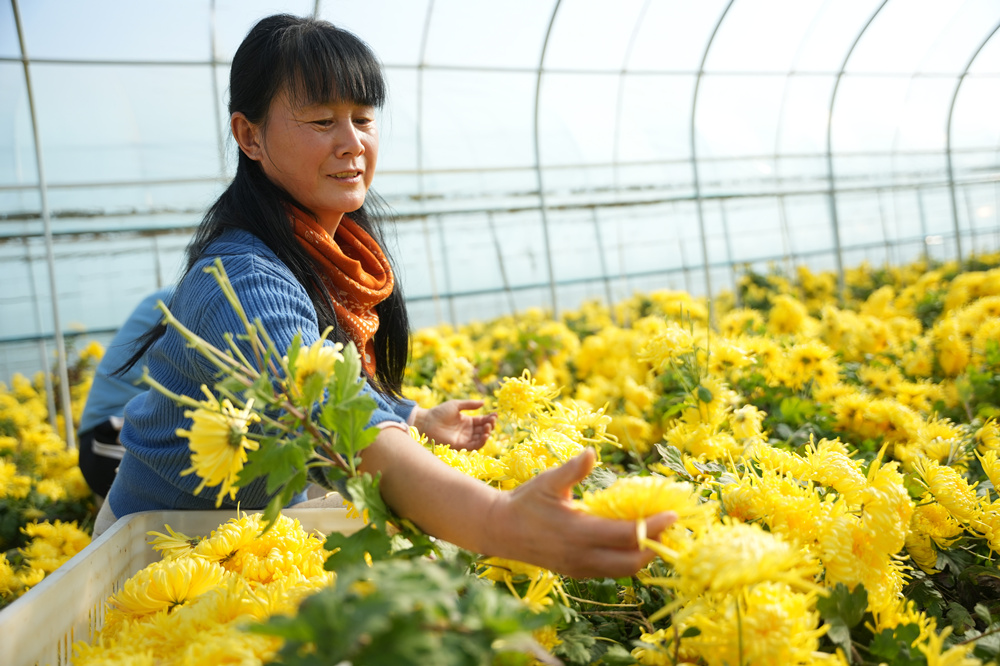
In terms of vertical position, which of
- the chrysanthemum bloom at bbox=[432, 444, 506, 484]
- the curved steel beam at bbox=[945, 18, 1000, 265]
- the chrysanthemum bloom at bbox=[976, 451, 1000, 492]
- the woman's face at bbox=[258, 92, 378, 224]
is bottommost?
the chrysanthemum bloom at bbox=[976, 451, 1000, 492]

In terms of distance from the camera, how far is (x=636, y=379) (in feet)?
8.29

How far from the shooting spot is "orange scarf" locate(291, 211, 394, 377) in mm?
1150

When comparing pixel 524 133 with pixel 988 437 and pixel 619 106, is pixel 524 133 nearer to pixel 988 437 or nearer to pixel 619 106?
pixel 619 106

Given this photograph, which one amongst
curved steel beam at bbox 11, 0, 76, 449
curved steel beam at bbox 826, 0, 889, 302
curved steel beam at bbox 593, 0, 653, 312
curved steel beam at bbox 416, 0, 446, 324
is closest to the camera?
curved steel beam at bbox 11, 0, 76, 449

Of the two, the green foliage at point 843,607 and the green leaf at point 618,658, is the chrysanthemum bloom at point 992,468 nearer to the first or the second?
the green foliage at point 843,607

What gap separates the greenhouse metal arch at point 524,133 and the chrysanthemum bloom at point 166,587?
1.24m

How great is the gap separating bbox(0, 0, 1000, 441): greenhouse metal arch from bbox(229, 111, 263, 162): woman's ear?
27.5 inches

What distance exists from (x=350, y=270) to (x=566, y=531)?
2.56 feet

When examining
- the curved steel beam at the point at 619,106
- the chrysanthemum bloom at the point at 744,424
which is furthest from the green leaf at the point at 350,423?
the curved steel beam at the point at 619,106

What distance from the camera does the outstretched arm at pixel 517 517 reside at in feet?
1.81

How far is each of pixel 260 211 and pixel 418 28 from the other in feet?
17.4

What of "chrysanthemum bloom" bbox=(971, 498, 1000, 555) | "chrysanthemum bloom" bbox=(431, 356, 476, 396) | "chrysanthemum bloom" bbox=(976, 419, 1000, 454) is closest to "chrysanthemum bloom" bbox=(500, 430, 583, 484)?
"chrysanthemum bloom" bbox=(971, 498, 1000, 555)

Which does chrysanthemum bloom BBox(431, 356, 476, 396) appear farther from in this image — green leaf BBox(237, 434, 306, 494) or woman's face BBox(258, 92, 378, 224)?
green leaf BBox(237, 434, 306, 494)

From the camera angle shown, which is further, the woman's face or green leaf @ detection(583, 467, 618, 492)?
the woman's face
